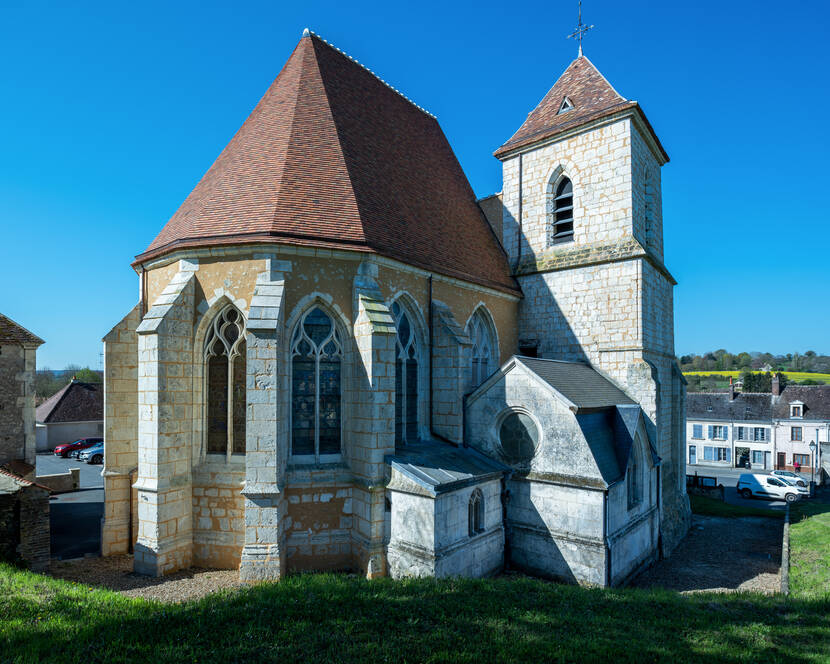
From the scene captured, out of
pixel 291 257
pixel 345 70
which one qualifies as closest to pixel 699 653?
pixel 291 257

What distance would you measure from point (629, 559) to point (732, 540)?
5964mm

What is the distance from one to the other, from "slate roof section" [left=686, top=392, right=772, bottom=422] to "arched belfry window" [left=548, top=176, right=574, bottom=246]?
91.1 feet

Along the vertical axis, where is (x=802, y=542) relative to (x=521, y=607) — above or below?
below

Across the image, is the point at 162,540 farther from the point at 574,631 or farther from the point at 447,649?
the point at 574,631

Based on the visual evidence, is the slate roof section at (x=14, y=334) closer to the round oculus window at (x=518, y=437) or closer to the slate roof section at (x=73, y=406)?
the round oculus window at (x=518, y=437)

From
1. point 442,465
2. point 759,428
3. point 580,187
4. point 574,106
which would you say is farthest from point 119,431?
point 759,428

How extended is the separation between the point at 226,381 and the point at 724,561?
13.9 metres

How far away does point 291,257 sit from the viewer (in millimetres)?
9891

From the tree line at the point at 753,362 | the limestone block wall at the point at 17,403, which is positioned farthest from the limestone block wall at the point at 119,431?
the tree line at the point at 753,362

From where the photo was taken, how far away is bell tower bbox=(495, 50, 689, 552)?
1437 centimetres

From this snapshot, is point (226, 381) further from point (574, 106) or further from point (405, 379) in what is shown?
point (574, 106)

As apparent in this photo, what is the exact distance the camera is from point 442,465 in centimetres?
1037

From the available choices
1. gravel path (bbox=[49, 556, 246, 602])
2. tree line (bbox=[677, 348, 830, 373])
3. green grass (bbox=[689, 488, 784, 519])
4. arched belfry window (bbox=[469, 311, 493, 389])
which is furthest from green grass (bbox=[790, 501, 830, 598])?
tree line (bbox=[677, 348, 830, 373])

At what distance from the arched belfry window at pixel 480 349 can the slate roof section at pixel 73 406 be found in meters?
32.0
